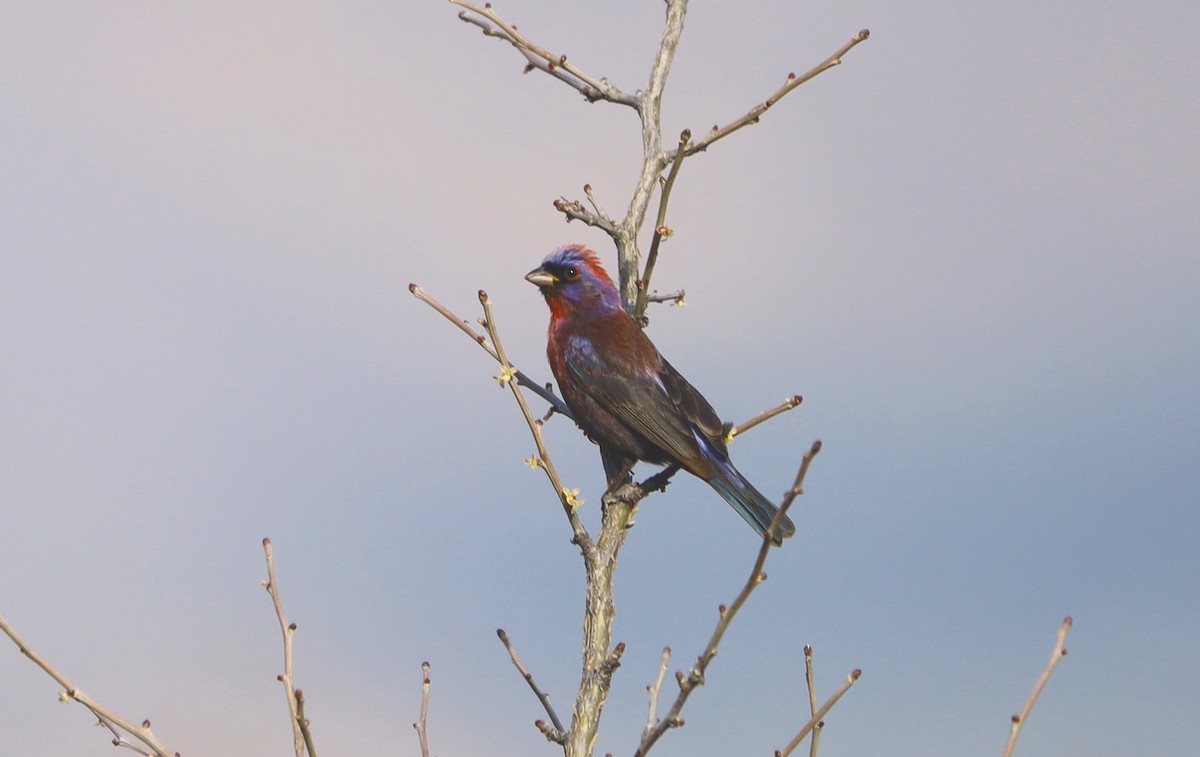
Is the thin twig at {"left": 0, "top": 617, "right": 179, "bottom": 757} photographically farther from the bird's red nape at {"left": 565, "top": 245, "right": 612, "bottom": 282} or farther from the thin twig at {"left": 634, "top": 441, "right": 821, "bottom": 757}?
the bird's red nape at {"left": 565, "top": 245, "right": 612, "bottom": 282}

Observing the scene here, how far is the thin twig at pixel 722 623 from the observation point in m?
3.36

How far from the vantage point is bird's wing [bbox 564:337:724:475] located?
6.82 meters

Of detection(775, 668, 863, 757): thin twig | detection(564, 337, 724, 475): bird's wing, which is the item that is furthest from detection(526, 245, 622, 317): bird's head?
detection(775, 668, 863, 757): thin twig

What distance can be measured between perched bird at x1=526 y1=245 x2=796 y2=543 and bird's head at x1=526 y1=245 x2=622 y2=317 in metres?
0.07

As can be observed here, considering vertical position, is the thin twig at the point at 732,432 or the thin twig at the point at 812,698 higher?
the thin twig at the point at 732,432

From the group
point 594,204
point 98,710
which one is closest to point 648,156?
point 594,204

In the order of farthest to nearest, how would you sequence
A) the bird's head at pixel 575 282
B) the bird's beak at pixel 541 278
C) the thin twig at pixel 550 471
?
the bird's beak at pixel 541 278 → the bird's head at pixel 575 282 → the thin twig at pixel 550 471

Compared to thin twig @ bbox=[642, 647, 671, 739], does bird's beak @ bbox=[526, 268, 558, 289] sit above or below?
above

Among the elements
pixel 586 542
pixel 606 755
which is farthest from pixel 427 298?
pixel 606 755

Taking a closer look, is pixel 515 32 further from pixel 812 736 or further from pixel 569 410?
pixel 812 736

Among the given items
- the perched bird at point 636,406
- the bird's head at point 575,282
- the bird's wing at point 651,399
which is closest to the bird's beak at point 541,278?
the bird's head at point 575,282

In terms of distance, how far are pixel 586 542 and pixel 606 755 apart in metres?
0.95

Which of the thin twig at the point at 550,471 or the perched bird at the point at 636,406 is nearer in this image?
the thin twig at the point at 550,471

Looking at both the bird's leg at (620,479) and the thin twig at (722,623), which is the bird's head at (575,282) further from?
the thin twig at (722,623)
